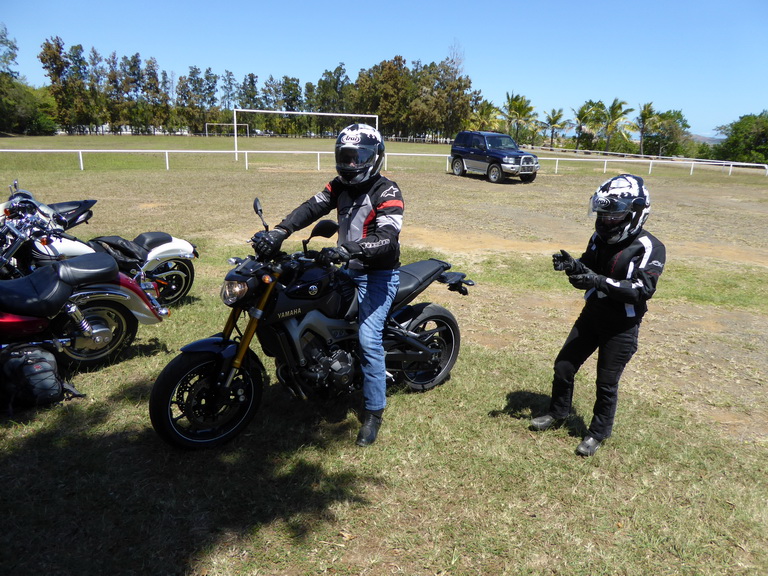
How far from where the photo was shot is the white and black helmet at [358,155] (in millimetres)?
3570

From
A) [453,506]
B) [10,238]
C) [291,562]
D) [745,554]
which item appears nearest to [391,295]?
[453,506]

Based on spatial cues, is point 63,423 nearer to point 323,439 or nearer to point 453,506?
point 323,439

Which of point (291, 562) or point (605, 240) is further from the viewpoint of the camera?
point (605, 240)

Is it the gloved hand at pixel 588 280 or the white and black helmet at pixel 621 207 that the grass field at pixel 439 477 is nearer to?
the gloved hand at pixel 588 280

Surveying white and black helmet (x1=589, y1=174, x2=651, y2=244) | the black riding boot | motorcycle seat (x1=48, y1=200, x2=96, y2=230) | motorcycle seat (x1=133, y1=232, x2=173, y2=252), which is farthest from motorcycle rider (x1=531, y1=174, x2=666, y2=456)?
motorcycle seat (x1=48, y1=200, x2=96, y2=230)

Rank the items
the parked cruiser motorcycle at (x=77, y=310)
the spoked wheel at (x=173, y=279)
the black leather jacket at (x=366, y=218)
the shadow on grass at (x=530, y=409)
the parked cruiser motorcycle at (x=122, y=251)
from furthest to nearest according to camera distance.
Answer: the spoked wheel at (x=173, y=279), the parked cruiser motorcycle at (x=122, y=251), the shadow on grass at (x=530, y=409), the parked cruiser motorcycle at (x=77, y=310), the black leather jacket at (x=366, y=218)

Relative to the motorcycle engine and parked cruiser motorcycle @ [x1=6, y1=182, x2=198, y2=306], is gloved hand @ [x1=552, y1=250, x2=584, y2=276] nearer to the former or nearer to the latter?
the motorcycle engine

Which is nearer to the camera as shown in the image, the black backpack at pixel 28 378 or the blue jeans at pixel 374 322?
the blue jeans at pixel 374 322

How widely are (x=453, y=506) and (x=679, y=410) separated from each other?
7.97ft

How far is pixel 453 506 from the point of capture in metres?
3.31

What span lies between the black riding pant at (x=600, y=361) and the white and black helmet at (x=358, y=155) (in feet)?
6.07

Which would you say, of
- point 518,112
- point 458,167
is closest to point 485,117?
point 518,112

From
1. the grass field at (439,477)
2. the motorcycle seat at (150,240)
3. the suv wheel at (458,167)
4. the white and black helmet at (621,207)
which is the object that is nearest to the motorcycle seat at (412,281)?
the grass field at (439,477)

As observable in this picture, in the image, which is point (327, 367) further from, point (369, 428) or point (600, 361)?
point (600, 361)
